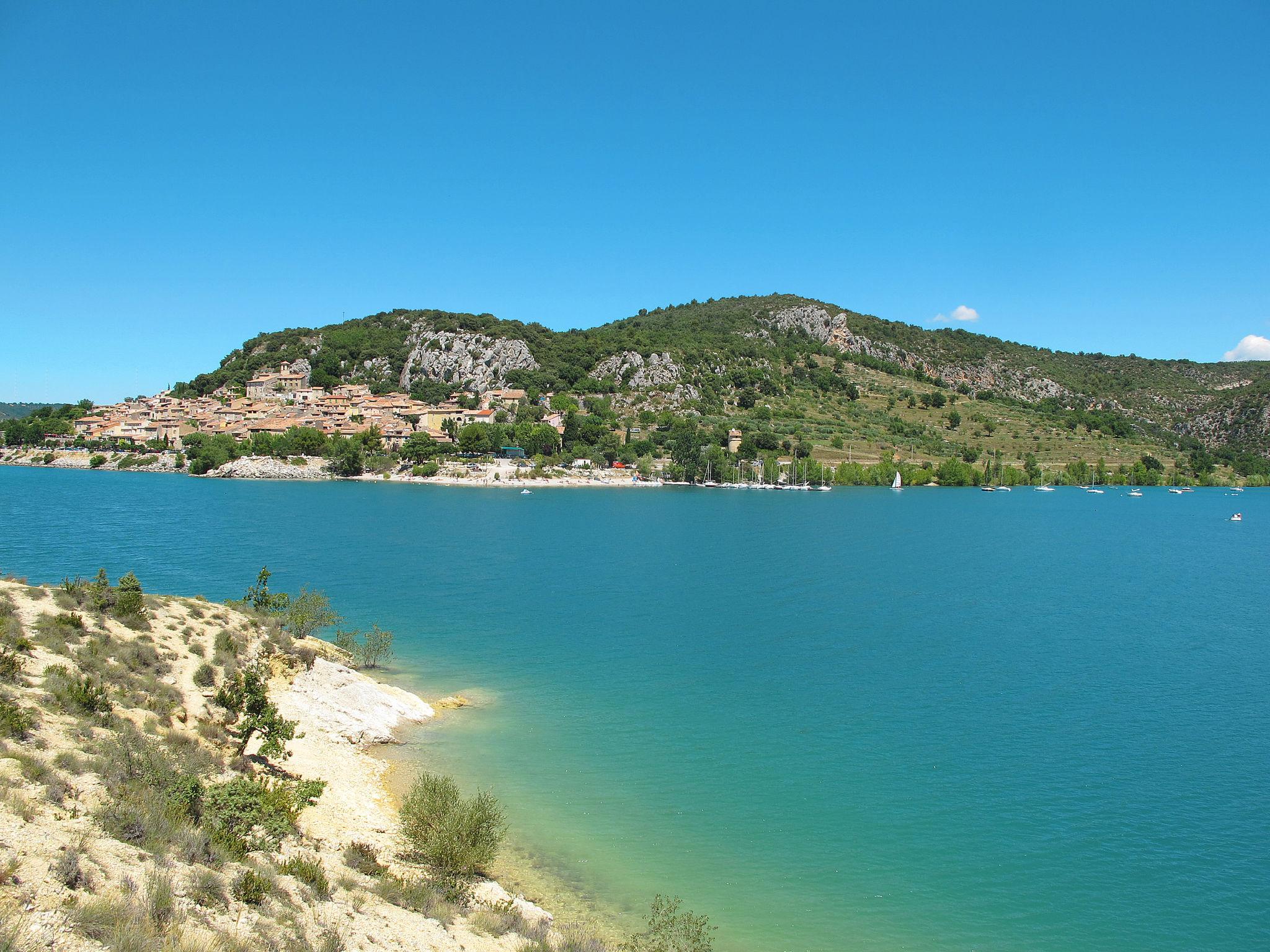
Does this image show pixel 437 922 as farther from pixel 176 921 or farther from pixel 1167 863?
pixel 1167 863

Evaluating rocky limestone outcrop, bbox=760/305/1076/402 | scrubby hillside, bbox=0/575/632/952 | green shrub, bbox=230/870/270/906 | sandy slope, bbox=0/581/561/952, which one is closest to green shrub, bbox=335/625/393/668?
scrubby hillside, bbox=0/575/632/952

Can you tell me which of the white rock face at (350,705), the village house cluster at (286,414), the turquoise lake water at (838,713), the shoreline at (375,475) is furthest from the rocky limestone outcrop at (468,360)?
the white rock face at (350,705)

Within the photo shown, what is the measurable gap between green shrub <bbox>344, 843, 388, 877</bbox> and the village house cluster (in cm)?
10560

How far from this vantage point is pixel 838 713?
801 inches

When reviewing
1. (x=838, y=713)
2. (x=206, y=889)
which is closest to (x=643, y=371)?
(x=838, y=713)

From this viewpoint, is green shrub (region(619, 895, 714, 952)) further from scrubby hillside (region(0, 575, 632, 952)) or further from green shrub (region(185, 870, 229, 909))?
green shrub (region(185, 870, 229, 909))

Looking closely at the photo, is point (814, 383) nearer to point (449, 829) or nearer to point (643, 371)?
point (643, 371)

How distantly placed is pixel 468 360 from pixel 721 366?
166 feet

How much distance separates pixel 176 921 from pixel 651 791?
981cm

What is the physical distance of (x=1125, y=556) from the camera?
170 feet

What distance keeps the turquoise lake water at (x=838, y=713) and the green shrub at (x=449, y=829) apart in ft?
4.87

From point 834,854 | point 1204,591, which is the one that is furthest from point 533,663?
point 1204,591

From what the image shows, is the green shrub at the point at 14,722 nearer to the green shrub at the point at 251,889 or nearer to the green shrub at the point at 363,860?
the green shrub at the point at 251,889

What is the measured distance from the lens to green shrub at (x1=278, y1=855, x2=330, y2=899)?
8.88m
